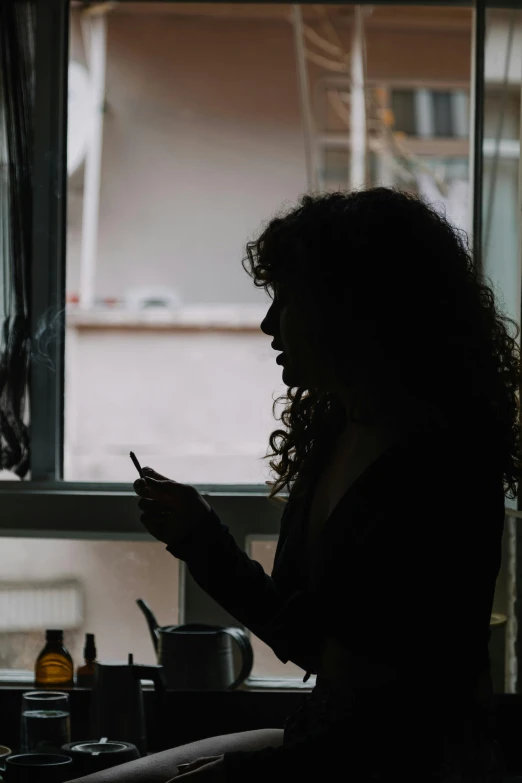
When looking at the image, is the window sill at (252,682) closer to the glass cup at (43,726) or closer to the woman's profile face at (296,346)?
the glass cup at (43,726)

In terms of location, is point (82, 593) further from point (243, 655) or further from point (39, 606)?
point (243, 655)

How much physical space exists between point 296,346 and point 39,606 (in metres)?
1.32

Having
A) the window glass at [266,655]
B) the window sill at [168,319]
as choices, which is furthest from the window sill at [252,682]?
the window sill at [168,319]

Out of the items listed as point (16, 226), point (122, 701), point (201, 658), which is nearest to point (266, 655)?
point (201, 658)

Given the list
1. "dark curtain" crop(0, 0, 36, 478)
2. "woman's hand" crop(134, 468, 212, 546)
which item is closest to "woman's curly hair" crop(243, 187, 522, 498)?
"woman's hand" crop(134, 468, 212, 546)

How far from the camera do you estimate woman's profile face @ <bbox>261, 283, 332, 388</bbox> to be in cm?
110

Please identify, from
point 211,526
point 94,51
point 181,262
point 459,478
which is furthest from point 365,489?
point 181,262

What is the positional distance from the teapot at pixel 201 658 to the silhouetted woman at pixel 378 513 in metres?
0.54

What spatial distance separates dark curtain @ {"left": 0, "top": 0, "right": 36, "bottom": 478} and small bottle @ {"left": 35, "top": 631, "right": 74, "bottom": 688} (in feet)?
1.59

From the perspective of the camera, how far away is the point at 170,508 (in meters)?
1.11

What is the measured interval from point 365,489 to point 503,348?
0.35 meters

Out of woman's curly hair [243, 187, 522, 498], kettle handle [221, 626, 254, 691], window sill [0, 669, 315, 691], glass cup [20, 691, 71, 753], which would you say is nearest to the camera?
woman's curly hair [243, 187, 522, 498]

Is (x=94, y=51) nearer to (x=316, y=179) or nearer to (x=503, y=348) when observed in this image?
(x=316, y=179)

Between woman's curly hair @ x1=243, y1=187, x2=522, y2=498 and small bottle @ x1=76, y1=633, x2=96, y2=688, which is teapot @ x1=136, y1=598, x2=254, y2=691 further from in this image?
woman's curly hair @ x1=243, y1=187, x2=522, y2=498
